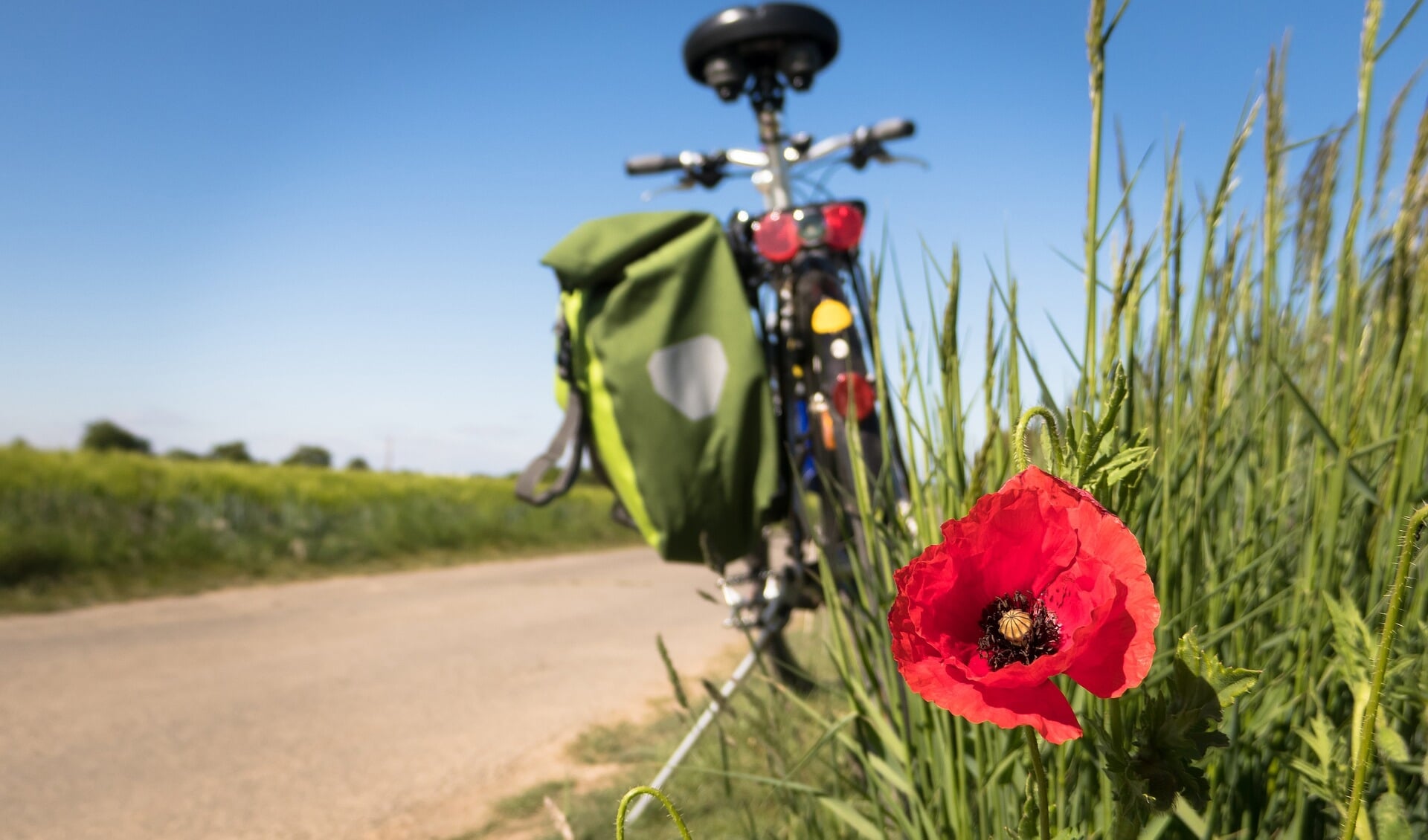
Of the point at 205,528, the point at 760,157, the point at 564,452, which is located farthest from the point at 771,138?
the point at 205,528

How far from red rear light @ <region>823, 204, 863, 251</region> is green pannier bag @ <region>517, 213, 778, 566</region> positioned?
281mm

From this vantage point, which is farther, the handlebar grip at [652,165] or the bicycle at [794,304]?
the handlebar grip at [652,165]

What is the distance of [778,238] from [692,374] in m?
0.45

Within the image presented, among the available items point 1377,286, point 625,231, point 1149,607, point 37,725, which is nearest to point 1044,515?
point 1149,607

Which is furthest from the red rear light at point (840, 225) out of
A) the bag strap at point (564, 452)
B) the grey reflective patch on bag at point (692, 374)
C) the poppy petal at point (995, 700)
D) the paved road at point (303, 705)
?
the poppy petal at point (995, 700)

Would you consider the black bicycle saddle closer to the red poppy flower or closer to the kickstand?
the kickstand

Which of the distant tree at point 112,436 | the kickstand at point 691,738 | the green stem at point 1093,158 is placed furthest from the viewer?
the distant tree at point 112,436

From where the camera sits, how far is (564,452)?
2.19 m

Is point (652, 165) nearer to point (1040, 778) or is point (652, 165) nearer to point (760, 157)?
point (760, 157)

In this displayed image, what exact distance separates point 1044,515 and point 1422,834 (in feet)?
2.35

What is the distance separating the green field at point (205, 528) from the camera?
609 centimetres

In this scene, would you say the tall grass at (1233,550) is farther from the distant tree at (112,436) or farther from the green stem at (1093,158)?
the distant tree at (112,436)

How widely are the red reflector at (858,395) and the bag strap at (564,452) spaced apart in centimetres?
58

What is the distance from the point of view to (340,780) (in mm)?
2719
